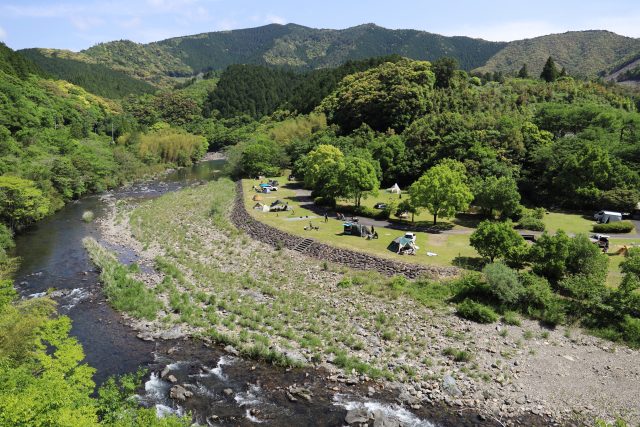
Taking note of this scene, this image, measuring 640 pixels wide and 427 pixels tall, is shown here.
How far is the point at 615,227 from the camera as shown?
3569cm

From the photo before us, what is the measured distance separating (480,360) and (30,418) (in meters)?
18.6

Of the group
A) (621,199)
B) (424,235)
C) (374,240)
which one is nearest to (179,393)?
(374,240)

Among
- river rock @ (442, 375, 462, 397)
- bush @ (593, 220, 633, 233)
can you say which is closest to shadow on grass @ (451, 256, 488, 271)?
river rock @ (442, 375, 462, 397)

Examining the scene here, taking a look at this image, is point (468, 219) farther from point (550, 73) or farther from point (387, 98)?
point (550, 73)

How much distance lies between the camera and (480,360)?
2086cm

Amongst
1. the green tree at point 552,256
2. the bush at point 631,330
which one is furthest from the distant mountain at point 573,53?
the bush at point 631,330

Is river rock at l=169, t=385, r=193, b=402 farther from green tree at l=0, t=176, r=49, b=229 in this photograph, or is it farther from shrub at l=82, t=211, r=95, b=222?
shrub at l=82, t=211, r=95, b=222

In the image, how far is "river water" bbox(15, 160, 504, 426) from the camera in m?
17.5

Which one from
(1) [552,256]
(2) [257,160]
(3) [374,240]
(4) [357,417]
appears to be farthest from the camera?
(2) [257,160]

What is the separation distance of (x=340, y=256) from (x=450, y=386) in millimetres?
14878

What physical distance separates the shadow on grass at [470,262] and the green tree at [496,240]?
2.63 feet

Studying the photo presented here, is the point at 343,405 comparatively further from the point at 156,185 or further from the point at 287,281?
the point at 156,185

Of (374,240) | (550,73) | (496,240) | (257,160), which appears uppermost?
(550,73)

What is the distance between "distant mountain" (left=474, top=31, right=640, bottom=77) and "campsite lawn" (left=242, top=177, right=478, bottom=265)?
132 meters
